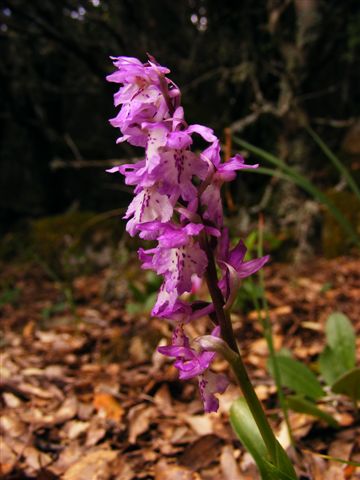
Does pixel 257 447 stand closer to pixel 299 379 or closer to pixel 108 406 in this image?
pixel 299 379

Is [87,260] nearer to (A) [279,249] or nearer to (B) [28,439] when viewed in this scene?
(A) [279,249]

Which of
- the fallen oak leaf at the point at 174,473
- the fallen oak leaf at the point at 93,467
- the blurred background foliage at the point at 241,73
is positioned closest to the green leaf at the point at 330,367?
the fallen oak leaf at the point at 174,473

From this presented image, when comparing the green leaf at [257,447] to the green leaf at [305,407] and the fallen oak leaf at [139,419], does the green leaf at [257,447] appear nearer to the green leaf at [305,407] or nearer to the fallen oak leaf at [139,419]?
the green leaf at [305,407]

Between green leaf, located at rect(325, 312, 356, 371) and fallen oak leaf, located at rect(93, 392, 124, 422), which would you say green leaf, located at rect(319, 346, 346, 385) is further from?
fallen oak leaf, located at rect(93, 392, 124, 422)

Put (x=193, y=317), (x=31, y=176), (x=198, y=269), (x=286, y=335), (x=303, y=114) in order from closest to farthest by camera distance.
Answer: (x=198, y=269) → (x=193, y=317) → (x=286, y=335) → (x=303, y=114) → (x=31, y=176)

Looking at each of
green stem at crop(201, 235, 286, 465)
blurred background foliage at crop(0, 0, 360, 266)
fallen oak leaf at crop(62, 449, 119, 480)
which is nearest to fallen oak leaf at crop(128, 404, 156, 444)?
fallen oak leaf at crop(62, 449, 119, 480)

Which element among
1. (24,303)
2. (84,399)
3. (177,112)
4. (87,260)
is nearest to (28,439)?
(84,399)
